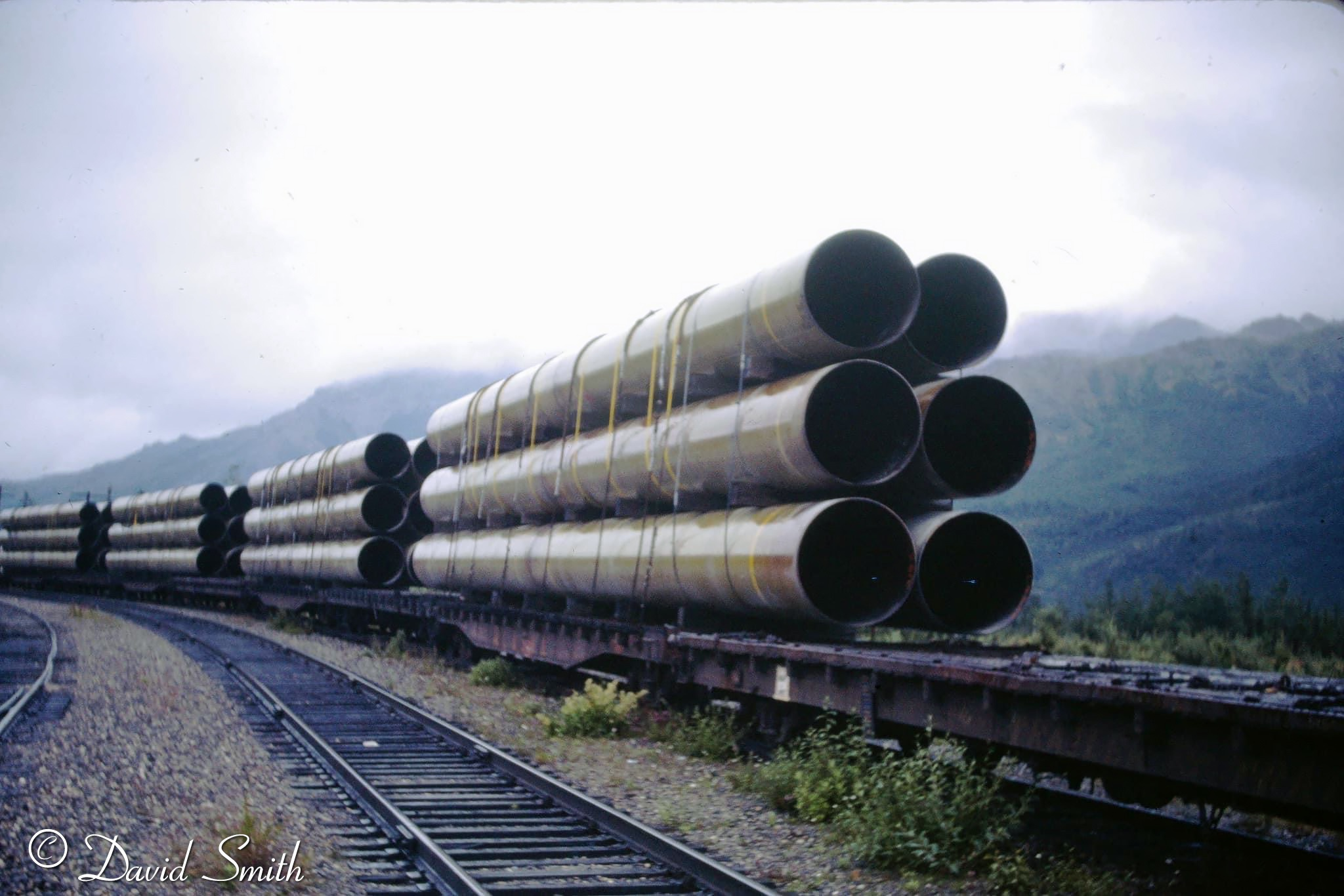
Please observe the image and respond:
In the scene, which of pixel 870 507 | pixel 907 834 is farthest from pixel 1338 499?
pixel 907 834

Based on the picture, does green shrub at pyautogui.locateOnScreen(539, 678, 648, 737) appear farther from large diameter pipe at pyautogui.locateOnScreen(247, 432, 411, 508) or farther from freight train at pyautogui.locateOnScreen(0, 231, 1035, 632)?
large diameter pipe at pyautogui.locateOnScreen(247, 432, 411, 508)

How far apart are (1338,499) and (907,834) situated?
143ft

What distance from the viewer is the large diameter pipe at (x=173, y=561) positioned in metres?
40.5

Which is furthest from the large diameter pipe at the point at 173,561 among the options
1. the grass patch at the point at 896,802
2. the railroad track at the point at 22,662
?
the grass patch at the point at 896,802

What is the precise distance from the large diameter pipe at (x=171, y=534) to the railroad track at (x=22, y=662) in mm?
8189

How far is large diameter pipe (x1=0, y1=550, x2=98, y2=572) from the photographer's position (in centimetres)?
5634

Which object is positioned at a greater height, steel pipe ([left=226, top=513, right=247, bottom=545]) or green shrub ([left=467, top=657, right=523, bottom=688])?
steel pipe ([left=226, top=513, right=247, bottom=545])

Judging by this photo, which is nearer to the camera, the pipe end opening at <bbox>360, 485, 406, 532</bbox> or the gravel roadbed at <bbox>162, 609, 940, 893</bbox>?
the gravel roadbed at <bbox>162, 609, 940, 893</bbox>

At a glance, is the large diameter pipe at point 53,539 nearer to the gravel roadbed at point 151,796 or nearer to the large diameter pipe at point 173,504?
the large diameter pipe at point 173,504

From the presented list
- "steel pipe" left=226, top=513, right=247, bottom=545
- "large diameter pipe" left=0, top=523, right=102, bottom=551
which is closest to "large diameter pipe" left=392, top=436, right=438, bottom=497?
"steel pipe" left=226, top=513, right=247, bottom=545

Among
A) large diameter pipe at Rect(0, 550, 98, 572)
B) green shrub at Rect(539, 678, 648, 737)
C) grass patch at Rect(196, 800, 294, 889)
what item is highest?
large diameter pipe at Rect(0, 550, 98, 572)

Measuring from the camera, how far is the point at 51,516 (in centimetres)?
5938

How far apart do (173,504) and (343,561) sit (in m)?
21.9

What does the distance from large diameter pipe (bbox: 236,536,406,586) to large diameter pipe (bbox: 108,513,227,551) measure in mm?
10342
